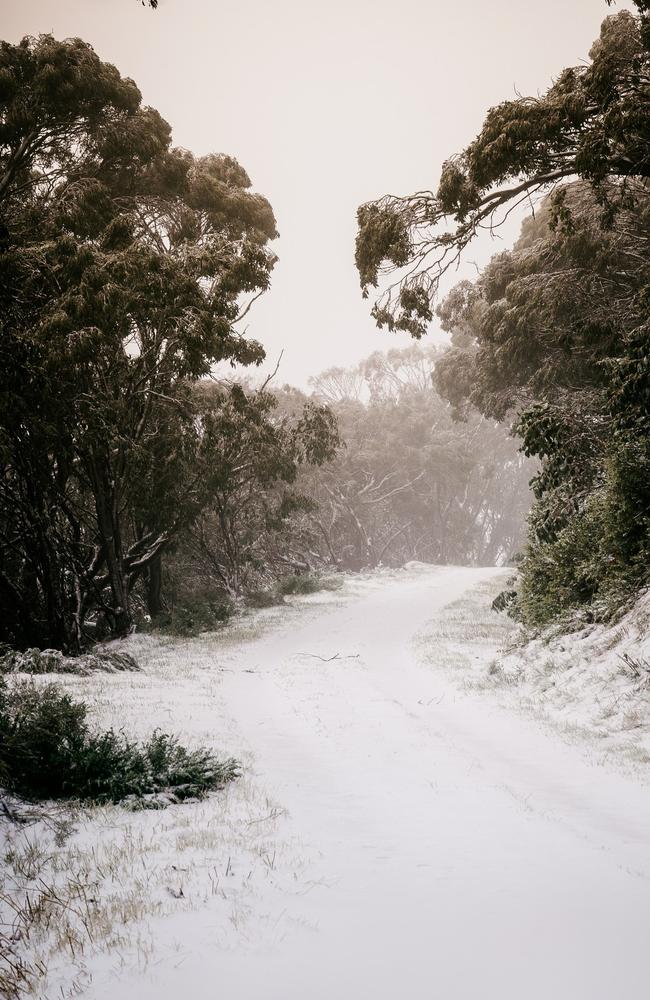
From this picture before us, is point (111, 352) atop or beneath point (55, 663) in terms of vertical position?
atop

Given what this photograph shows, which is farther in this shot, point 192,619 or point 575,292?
point 192,619

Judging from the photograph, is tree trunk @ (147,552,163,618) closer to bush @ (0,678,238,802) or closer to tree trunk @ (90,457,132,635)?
tree trunk @ (90,457,132,635)

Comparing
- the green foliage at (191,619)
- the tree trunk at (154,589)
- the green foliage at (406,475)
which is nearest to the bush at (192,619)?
the green foliage at (191,619)

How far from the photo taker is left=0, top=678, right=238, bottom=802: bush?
5137mm

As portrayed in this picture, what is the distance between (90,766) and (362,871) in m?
2.81

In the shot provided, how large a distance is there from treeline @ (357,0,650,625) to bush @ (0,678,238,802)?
6.55 meters

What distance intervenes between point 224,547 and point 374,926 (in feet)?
79.3

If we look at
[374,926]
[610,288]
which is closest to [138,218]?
[610,288]

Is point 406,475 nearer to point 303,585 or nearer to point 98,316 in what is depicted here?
point 303,585

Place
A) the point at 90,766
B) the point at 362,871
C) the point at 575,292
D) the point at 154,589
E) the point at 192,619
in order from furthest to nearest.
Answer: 1. the point at 154,589
2. the point at 192,619
3. the point at 575,292
4. the point at 90,766
5. the point at 362,871

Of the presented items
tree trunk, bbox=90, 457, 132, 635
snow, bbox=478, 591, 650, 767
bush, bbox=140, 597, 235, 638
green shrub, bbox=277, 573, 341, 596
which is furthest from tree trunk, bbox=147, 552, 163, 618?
snow, bbox=478, 591, 650, 767

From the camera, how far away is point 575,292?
1307 cm

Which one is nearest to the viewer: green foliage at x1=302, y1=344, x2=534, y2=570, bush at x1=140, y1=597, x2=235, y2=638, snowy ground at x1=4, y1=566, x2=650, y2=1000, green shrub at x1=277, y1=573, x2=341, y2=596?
snowy ground at x1=4, y1=566, x2=650, y2=1000

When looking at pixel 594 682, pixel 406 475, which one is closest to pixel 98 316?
pixel 594 682
